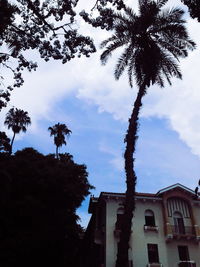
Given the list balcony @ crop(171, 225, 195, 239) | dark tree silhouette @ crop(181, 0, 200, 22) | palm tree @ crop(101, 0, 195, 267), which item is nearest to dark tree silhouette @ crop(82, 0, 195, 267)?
palm tree @ crop(101, 0, 195, 267)

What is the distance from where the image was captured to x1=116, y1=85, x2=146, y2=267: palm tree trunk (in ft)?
39.7

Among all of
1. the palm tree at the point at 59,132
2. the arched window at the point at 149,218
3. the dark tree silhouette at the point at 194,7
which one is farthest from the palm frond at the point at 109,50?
the palm tree at the point at 59,132

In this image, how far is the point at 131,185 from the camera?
1403 centimetres

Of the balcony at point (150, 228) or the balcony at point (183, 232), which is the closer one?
the balcony at point (183, 232)

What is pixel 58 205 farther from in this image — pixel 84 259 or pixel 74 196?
pixel 84 259

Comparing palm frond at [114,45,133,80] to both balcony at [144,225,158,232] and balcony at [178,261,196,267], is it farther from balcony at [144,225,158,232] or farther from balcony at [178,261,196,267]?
balcony at [178,261,196,267]

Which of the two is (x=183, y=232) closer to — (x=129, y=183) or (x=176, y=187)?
(x=176, y=187)

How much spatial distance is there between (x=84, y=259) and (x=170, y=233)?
15409 mm

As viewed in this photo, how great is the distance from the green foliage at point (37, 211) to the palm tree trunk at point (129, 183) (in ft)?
34.6

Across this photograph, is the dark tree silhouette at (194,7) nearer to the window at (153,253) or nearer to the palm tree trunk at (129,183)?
the palm tree trunk at (129,183)

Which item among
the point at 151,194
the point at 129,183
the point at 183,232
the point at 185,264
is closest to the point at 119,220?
the point at 151,194

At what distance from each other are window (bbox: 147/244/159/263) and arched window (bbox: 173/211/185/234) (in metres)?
2.62

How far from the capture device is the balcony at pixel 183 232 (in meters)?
23.4

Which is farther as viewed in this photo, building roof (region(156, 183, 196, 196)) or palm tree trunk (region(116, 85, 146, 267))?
building roof (region(156, 183, 196, 196))
